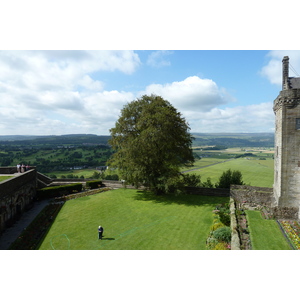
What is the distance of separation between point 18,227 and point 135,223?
10914 millimetres

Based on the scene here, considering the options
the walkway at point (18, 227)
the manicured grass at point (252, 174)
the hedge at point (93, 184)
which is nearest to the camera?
the walkway at point (18, 227)

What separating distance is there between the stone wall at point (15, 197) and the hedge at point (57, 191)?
0.97m

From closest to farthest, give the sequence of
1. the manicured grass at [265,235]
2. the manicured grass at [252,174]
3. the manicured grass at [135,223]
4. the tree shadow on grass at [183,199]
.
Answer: the manicured grass at [265,235], the manicured grass at [135,223], the tree shadow on grass at [183,199], the manicured grass at [252,174]

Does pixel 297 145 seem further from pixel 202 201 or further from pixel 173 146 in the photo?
pixel 173 146

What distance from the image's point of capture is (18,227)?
18.9m

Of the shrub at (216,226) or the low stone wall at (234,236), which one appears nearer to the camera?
the low stone wall at (234,236)

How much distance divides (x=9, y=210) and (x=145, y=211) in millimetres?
13255

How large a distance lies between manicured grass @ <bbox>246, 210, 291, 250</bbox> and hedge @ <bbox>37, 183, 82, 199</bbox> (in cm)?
2375

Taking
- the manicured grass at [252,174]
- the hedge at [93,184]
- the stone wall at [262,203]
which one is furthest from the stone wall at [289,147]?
the manicured grass at [252,174]

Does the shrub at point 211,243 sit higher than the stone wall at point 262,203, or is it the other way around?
the stone wall at point 262,203

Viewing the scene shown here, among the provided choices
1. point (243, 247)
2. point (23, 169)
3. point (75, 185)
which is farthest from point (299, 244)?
point (23, 169)

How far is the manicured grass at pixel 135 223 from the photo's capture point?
1465 centimetres

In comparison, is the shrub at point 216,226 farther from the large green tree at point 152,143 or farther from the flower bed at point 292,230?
the large green tree at point 152,143

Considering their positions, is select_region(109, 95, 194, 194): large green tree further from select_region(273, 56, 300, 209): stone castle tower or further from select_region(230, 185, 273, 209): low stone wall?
select_region(273, 56, 300, 209): stone castle tower
